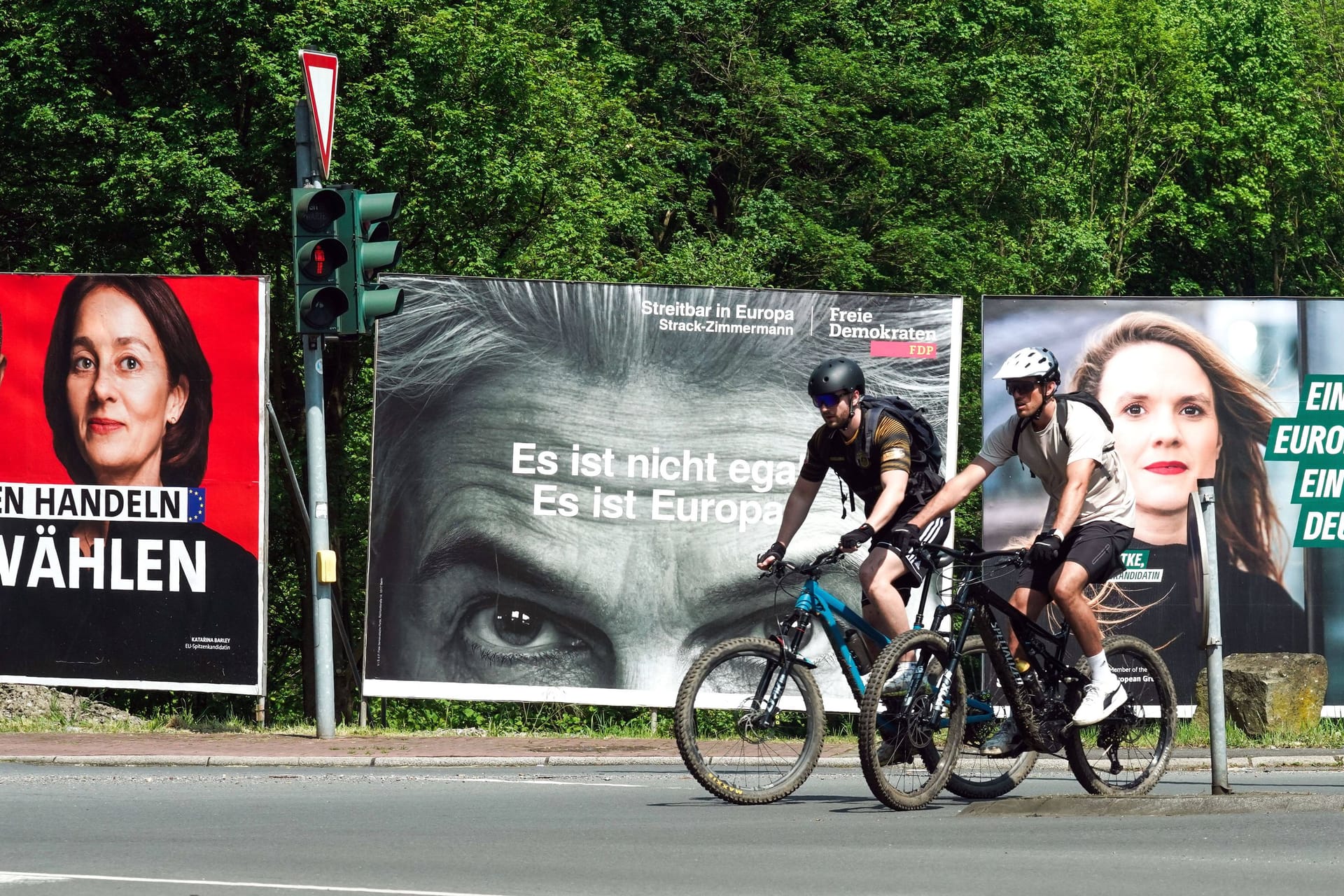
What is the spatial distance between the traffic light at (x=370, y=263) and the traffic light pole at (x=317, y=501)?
399 millimetres

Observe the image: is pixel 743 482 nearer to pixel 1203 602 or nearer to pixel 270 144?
pixel 1203 602

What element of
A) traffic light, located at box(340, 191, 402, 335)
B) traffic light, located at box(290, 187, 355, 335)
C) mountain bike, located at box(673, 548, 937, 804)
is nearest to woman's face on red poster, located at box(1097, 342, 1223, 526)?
traffic light, located at box(340, 191, 402, 335)

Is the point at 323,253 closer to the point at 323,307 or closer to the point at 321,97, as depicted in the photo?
the point at 323,307

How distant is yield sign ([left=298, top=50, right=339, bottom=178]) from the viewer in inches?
497

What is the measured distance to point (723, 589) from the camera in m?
13.9

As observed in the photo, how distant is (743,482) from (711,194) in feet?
71.0

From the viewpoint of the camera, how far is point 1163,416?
1396 centimetres

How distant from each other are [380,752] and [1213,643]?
580 cm

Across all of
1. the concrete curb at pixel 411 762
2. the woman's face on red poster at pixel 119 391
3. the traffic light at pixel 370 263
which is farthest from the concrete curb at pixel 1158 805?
the woman's face on red poster at pixel 119 391

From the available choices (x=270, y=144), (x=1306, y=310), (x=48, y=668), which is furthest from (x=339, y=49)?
(x=1306, y=310)

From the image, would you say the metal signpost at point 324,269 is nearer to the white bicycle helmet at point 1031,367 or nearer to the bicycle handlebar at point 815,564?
the bicycle handlebar at point 815,564

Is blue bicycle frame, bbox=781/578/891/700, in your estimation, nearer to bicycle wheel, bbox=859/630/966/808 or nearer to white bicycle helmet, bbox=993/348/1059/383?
bicycle wheel, bbox=859/630/966/808

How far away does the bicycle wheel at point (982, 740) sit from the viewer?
324 inches

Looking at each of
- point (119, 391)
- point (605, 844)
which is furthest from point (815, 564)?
point (119, 391)
